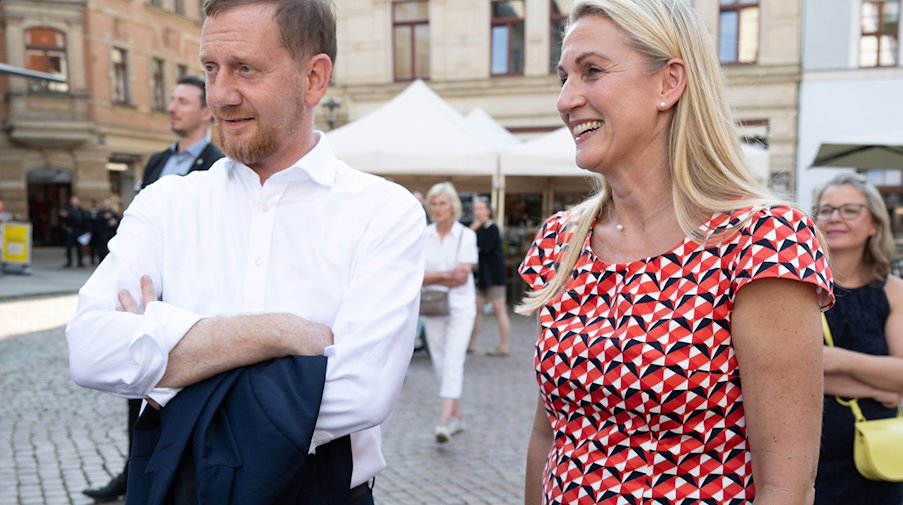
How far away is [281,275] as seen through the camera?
170 cm

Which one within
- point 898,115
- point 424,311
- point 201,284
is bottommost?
point 424,311

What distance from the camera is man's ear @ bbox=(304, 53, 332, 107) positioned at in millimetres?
1811

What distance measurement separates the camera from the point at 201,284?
171cm

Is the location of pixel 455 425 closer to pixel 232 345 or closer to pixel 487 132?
pixel 232 345

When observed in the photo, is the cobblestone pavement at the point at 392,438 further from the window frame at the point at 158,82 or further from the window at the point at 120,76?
the window frame at the point at 158,82

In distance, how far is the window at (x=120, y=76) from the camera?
27031mm

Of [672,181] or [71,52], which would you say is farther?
[71,52]

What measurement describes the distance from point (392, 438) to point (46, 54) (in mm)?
25218

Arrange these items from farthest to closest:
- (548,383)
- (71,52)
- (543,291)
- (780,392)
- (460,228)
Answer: (71,52) < (460,228) < (543,291) < (548,383) < (780,392)

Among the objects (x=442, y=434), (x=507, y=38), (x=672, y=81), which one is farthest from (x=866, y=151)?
(x=507, y=38)

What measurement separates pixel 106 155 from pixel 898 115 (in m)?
24.3

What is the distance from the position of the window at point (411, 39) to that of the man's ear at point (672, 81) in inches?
788

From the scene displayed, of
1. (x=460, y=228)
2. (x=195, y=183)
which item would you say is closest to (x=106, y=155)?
(x=460, y=228)

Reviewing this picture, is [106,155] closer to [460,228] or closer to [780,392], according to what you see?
[460,228]
